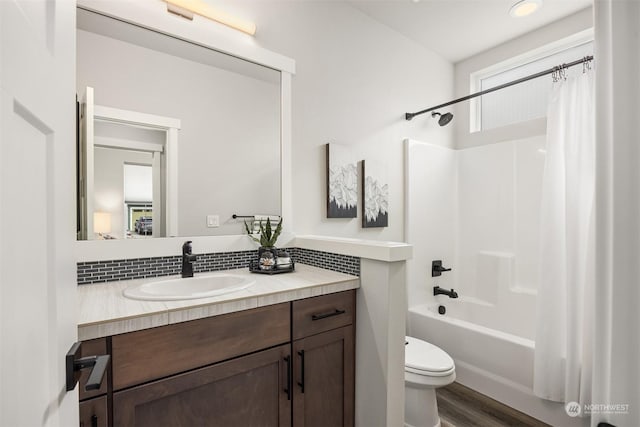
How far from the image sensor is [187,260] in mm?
1494

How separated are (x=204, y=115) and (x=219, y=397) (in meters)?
1.32

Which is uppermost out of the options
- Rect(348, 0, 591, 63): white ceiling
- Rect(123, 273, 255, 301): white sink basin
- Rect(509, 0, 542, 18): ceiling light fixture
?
Rect(348, 0, 591, 63): white ceiling

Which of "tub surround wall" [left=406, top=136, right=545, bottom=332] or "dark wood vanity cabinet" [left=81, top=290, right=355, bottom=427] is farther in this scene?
"tub surround wall" [left=406, top=136, right=545, bottom=332]

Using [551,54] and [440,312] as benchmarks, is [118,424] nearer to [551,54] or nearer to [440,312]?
[440,312]

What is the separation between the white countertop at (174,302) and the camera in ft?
3.04

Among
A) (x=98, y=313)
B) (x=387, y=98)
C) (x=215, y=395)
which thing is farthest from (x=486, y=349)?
(x=98, y=313)

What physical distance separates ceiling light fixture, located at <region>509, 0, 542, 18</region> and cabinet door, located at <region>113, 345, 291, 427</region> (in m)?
2.72

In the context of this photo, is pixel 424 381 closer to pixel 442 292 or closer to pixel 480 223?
pixel 442 292

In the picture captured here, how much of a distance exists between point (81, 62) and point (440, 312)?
2.86 meters

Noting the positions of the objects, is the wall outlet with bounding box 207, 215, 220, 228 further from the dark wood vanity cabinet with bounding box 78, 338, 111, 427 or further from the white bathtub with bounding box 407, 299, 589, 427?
the white bathtub with bounding box 407, 299, 589, 427

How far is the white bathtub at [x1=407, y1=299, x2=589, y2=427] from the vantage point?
1894 mm

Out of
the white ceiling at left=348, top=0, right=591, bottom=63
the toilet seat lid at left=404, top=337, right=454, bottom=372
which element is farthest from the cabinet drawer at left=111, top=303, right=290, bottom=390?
the white ceiling at left=348, top=0, right=591, bottom=63

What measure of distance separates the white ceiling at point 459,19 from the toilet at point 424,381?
7.66 ft

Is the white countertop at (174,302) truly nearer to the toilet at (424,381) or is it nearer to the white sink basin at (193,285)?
the white sink basin at (193,285)
